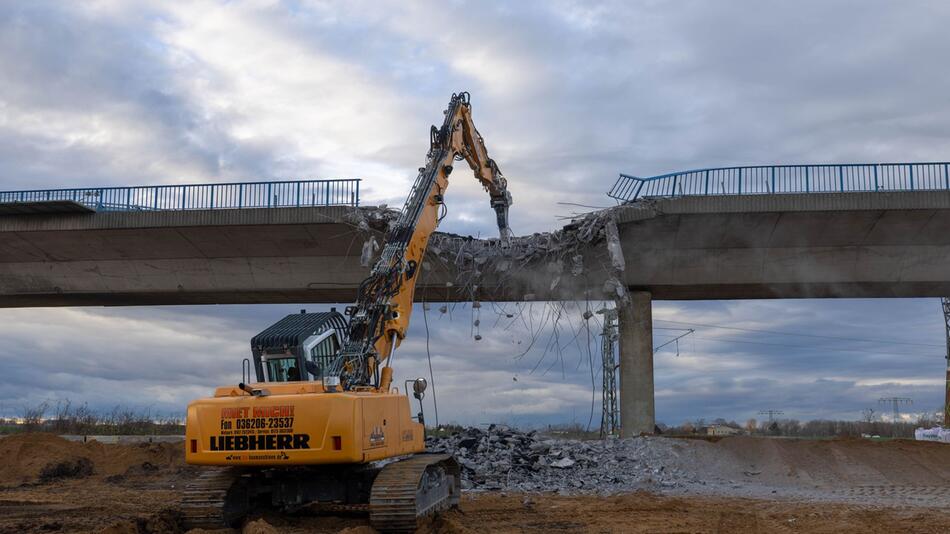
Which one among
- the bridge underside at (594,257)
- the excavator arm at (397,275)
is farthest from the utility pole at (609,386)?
the excavator arm at (397,275)

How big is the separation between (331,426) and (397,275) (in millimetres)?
3246

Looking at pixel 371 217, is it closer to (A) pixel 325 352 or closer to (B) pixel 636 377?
(B) pixel 636 377

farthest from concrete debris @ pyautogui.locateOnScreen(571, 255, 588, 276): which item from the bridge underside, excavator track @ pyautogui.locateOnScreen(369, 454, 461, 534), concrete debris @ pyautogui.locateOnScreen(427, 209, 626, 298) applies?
excavator track @ pyautogui.locateOnScreen(369, 454, 461, 534)

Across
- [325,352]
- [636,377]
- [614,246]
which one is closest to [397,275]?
[325,352]

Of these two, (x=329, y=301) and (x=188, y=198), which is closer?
(x=188, y=198)

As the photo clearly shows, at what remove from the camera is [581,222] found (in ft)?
72.7

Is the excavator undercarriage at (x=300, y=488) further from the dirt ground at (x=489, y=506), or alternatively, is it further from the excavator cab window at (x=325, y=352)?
the excavator cab window at (x=325, y=352)

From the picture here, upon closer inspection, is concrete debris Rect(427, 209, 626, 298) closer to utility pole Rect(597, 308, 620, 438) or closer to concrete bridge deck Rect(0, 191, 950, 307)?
concrete bridge deck Rect(0, 191, 950, 307)

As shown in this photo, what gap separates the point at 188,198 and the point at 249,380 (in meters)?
15.3

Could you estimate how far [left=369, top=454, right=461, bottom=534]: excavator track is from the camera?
10322 millimetres

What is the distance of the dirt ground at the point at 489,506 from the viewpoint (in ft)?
40.7

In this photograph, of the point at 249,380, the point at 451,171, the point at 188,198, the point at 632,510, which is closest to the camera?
the point at 249,380

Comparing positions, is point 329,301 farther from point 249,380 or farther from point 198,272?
point 249,380

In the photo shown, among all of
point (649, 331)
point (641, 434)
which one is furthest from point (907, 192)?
point (641, 434)
